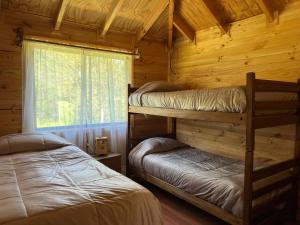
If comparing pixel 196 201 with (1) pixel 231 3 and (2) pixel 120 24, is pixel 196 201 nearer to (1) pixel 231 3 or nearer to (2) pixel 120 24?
(1) pixel 231 3

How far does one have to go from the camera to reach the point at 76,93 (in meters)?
3.49

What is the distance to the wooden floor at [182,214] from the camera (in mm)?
2521

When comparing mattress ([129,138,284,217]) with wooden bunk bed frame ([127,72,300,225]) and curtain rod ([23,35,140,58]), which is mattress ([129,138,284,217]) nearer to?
wooden bunk bed frame ([127,72,300,225])

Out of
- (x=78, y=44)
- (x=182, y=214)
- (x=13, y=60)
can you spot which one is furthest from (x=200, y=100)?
(x=13, y=60)

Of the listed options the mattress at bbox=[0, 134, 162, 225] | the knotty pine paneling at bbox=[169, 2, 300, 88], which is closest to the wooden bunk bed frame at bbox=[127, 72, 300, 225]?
the knotty pine paneling at bbox=[169, 2, 300, 88]

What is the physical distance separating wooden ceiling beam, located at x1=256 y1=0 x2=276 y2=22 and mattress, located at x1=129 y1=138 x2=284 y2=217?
1.68 metres

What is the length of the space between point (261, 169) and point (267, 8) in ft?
5.98

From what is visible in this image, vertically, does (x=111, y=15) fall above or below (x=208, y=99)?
above

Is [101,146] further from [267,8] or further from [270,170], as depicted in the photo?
[267,8]

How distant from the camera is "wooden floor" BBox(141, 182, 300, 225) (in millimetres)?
2521

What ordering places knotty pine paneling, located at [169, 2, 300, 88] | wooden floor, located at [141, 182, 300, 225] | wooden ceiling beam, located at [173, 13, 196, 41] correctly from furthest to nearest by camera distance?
wooden ceiling beam, located at [173, 13, 196, 41] < knotty pine paneling, located at [169, 2, 300, 88] < wooden floor, located at [141, 182, 300, 225]

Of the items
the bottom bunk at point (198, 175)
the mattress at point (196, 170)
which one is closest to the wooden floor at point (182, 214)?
the bottom bunk at point (198, 175)

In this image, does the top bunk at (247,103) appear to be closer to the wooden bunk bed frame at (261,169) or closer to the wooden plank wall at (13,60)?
the wooden bunk bed frame at (261,169)

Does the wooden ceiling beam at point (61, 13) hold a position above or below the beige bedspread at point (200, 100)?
above
